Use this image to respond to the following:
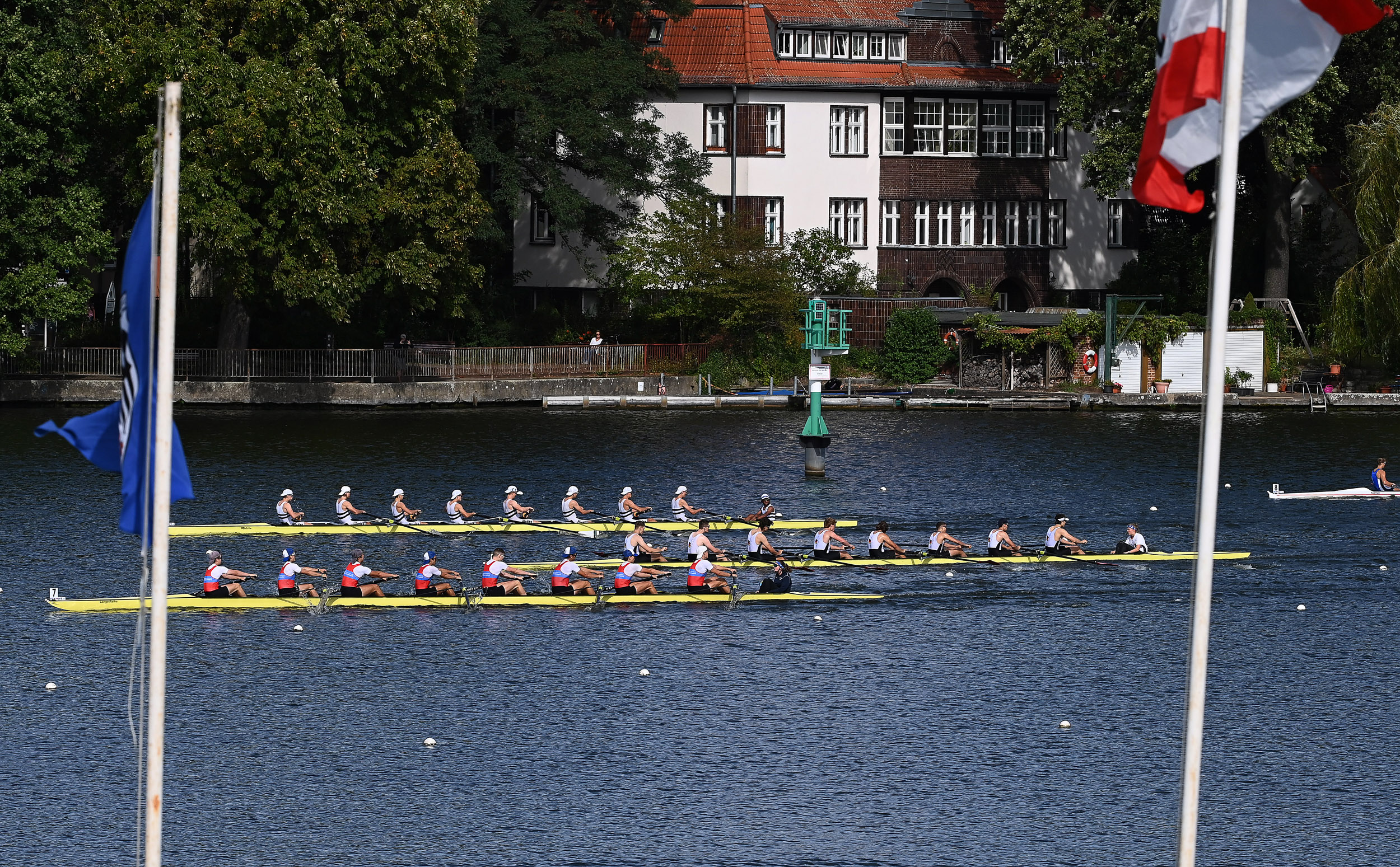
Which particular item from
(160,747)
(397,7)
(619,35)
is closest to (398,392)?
(397,7)

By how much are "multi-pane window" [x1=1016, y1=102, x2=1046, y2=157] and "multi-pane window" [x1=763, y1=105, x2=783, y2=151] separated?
39.0ft

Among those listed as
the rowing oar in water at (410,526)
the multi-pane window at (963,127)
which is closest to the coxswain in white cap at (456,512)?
the rowing oar in water at (410,526)

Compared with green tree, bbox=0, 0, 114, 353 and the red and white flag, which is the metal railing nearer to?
green tree, bbox=0, 0, 114, 353

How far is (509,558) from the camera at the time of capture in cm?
3847

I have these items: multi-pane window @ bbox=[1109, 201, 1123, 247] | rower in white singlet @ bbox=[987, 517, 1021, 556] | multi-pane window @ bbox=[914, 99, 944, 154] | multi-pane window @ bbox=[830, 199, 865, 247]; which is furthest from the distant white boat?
multi-pane window @ bbox=[1109, 201, 1123, 247]

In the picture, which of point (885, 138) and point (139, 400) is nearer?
point (139, 400)

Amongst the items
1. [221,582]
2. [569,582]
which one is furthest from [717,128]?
[221,582]

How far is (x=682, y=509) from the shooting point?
42562mm

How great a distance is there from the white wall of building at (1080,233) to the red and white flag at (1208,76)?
229 feet

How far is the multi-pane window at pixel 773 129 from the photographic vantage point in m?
78.6

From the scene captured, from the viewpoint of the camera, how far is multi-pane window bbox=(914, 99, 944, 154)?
260 feet

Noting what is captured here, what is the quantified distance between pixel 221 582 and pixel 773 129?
167 ft

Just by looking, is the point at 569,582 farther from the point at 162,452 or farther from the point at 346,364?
the point at 346,364

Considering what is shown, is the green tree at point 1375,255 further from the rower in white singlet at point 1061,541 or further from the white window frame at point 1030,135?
the rower in white singlet at point 1061,541
